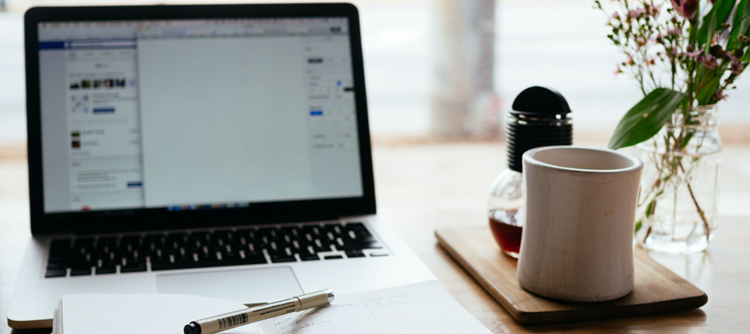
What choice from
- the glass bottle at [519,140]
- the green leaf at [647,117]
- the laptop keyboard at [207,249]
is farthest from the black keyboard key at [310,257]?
the green leaf at [647,117]

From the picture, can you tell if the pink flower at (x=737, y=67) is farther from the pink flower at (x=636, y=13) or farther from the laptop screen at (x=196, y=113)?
the laptop screen at (x=196, y=113)

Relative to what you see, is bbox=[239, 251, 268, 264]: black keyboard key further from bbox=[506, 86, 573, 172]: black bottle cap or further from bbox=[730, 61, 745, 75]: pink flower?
bbox=[730, 61, 745, 75]: pink flower

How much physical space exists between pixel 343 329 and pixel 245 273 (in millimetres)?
183

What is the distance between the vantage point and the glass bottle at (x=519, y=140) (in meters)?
0.70

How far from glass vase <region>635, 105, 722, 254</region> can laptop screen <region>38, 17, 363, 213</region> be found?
375mm

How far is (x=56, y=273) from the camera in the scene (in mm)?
673

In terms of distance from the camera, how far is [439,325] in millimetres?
556

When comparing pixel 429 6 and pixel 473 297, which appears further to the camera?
pixel 429 6

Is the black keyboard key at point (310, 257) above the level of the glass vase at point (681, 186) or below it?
below

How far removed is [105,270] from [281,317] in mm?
237

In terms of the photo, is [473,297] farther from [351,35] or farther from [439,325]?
[351,35]

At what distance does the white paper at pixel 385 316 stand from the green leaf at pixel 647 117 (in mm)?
277

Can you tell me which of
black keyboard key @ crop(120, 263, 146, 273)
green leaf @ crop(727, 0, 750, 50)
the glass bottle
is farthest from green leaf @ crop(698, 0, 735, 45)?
black keyboard key @ crop(120, 263, 146, 273)

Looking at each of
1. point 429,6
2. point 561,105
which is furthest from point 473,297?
point 429,6
